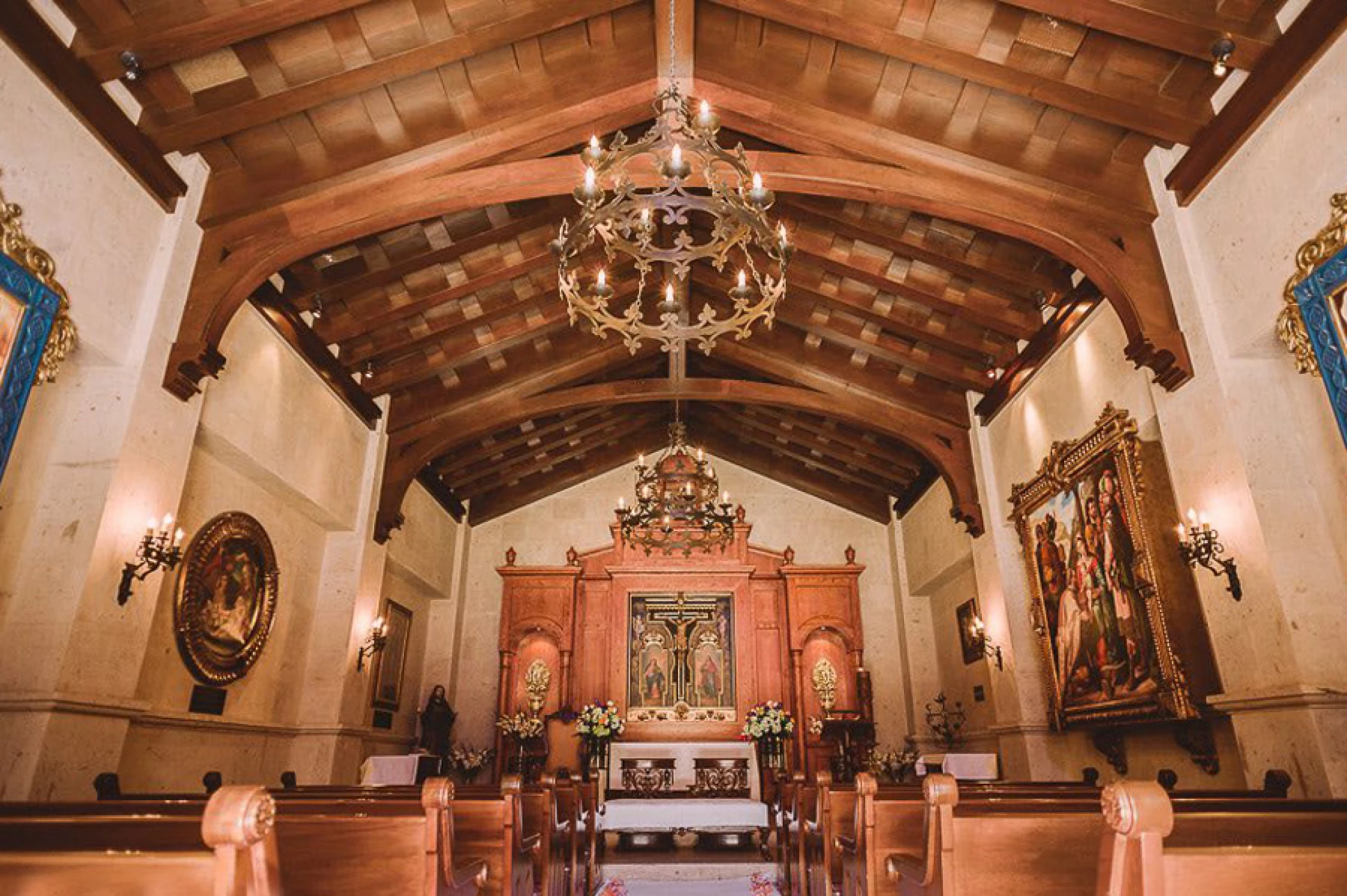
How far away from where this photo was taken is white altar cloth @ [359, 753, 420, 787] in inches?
337

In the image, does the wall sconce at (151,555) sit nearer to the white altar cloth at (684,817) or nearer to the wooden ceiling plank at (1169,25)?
the white altar cloth at (684,817)

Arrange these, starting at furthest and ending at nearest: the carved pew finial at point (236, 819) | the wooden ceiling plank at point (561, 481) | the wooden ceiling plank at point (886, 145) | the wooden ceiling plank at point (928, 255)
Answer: the wooden ceiling plank at point (561, 481) < the wooden ceiling plank at point (928, 255) < the wooden ceiling plank at point (886, 145) < the carved pew finial at point (236, 819)

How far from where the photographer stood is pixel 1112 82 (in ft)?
17.2

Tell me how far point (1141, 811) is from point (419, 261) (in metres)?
7.64

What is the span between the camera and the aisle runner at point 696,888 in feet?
21.9

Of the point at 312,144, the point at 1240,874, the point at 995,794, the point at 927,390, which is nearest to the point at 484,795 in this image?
the point at 995,794

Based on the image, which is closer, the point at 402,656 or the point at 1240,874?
the point at 1240,874

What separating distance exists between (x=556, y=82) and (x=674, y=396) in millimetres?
5251

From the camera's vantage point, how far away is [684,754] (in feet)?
37.5

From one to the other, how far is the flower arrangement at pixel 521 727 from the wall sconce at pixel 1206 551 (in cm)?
896

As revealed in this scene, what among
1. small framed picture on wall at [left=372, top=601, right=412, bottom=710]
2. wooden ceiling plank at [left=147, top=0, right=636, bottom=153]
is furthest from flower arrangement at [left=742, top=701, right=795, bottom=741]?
wooden ceiling plank at [left=147, top=0, right=636, bottom=153]

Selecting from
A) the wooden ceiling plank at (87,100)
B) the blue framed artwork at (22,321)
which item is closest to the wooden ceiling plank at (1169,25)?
the wooden ceiling plank at (87,100)

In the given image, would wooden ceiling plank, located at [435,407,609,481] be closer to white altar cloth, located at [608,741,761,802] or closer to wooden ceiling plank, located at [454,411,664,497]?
wooden ceiling plank, located at [454,411,664,497]

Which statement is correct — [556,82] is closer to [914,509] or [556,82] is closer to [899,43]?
[899,43]
